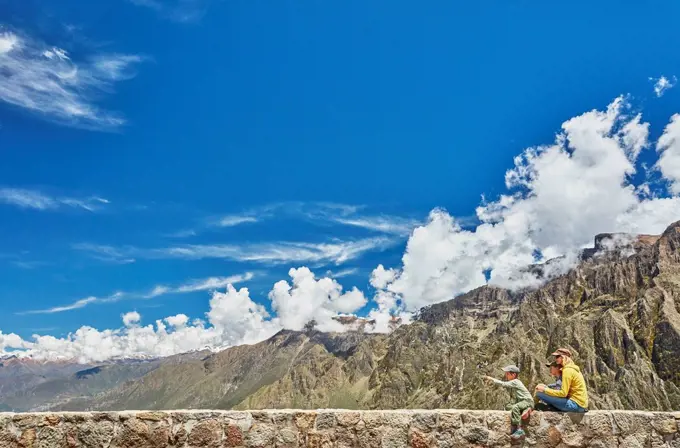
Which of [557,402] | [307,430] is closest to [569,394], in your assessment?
[557,402]

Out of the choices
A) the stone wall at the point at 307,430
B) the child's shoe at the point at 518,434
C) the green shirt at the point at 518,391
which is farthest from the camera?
the green shirt at the point at 518,391

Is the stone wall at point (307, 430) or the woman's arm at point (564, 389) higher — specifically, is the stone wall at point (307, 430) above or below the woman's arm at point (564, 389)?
below

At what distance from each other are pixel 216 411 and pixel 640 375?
218 m

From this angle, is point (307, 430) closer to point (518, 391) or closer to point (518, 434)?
point (518, 434)

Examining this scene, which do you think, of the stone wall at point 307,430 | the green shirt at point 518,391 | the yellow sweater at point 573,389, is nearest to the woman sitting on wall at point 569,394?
the yellow sweater at point 573,389

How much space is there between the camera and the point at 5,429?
20.8 feet

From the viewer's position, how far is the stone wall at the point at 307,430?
6371mm

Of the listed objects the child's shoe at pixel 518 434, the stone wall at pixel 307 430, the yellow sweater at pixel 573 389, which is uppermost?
the yellow sweater at pixel 573 389

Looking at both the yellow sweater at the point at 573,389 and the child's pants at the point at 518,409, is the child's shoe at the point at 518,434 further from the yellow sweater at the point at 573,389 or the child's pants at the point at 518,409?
the yellow sweater at the point at 573,389

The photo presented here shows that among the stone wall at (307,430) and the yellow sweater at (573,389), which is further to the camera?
the yellow sweater at (573,389)

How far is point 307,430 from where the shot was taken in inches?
256

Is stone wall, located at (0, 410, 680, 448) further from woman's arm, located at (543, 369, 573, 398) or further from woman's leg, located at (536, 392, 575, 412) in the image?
woman's arm, located at (543, 369, 573, 398)

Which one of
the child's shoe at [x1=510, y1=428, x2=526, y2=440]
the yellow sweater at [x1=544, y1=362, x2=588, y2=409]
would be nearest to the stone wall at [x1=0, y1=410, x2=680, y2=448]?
the child's shoe at [x1=510, y1=428, x2=526, y2=440]

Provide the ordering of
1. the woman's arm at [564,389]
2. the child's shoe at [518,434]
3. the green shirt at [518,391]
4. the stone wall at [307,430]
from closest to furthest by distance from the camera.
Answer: the stone wall at [307,430] < the child's shoe at [518,434] < the green shirt at [518,391] < the woman's arm at [564,389]
